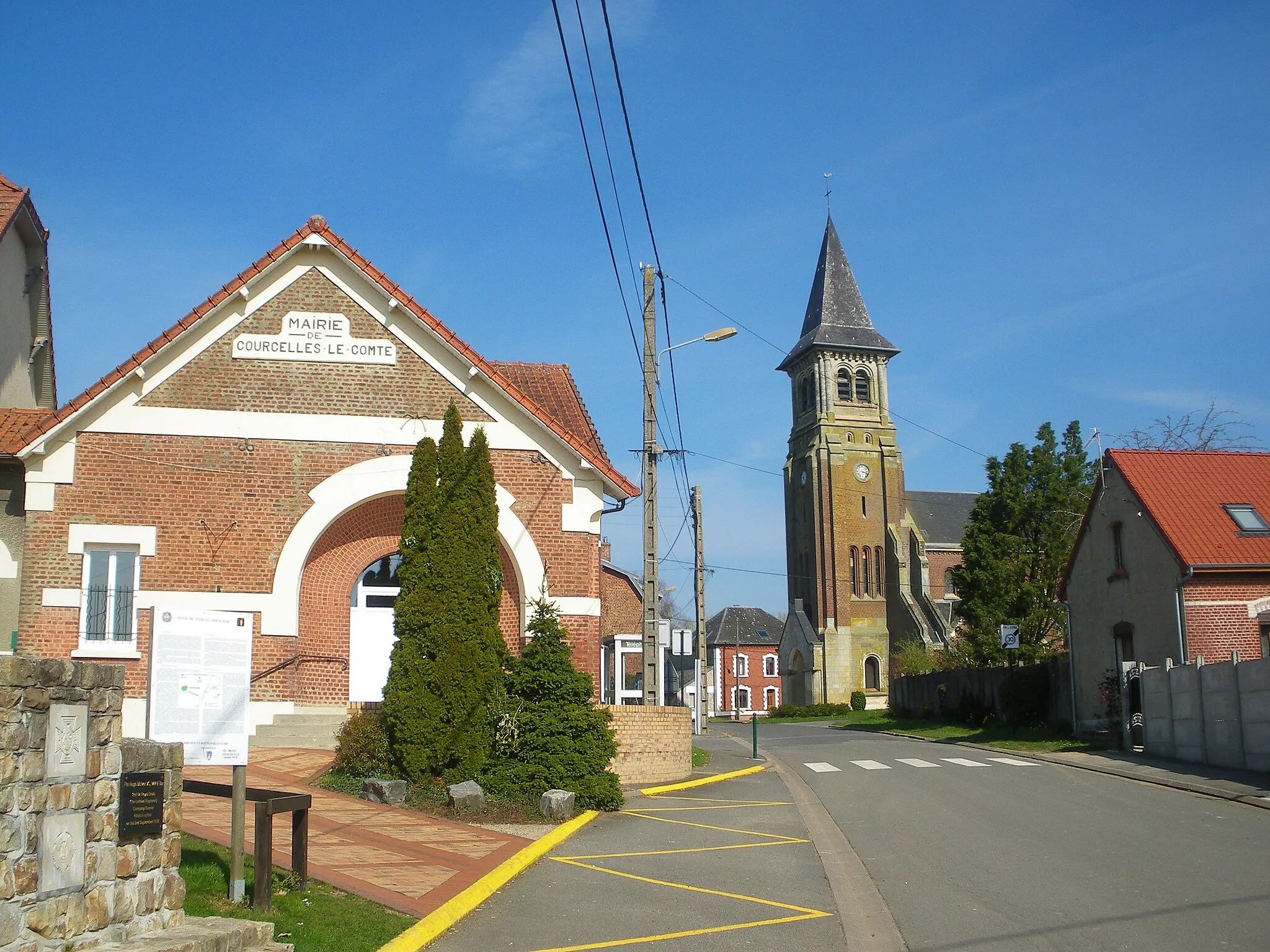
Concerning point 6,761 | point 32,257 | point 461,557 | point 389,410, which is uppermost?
point 32,257

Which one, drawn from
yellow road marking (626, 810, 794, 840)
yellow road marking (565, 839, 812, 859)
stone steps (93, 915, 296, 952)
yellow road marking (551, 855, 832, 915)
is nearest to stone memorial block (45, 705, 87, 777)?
stone steps (93, 915, 296, 952)

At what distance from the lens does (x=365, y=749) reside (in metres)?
14.3

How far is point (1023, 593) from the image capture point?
44.9 metres

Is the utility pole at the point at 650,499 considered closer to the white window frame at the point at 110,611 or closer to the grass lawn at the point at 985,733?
the white window frame at the point at 110,611

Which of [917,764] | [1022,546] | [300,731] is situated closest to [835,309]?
[1022,546]

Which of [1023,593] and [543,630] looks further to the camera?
[1023,593]

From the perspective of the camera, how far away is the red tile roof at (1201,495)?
25125mm

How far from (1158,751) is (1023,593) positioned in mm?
23159

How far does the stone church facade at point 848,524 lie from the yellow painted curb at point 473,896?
64.8m

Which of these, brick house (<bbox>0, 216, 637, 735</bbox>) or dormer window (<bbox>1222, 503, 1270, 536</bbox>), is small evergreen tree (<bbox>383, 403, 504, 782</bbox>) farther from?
dormer window (<bbox>1222, 503, 1270, 536</bbox>)

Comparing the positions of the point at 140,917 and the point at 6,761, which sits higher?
the point at 6,761

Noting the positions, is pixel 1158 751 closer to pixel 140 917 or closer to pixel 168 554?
pixel 168 554

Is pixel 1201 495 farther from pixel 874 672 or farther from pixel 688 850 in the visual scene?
pixel 874 672

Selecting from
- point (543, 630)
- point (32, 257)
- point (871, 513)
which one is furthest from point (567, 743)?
point (871, 513)
